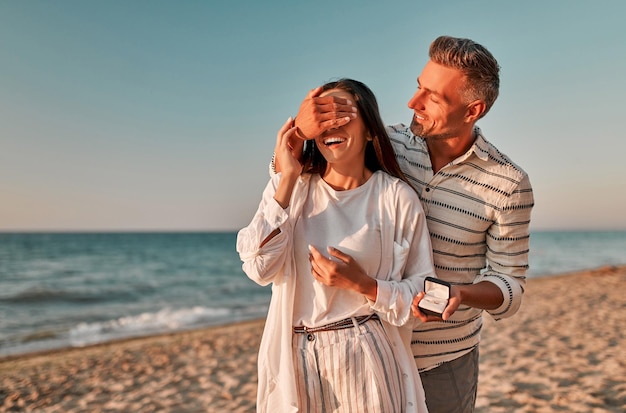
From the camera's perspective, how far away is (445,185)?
2443 millimetres

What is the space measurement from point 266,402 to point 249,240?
0.67 metres

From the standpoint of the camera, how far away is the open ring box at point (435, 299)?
73.2 inches

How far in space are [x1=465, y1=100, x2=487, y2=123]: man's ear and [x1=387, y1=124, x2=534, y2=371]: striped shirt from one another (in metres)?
0.10

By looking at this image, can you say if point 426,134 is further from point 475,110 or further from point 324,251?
point 324,251

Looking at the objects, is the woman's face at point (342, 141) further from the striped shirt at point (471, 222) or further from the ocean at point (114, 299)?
the ocean at point (114, 299)

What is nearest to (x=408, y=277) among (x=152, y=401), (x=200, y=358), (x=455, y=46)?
(x=455, y=46)

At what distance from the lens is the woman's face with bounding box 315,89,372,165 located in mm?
2086

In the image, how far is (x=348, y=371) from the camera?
1.93 meters

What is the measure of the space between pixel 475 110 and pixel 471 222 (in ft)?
1.78

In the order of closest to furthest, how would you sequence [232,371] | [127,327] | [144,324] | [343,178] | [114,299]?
[343,178] < [232,371] < [127,327] < [144,324] < [114,299]

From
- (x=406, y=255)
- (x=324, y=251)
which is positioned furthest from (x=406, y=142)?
(x=324, y=251)

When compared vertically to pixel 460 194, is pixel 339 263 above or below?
below

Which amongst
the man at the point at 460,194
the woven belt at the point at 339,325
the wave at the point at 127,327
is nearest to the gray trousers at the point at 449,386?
the man at the point at 460,194

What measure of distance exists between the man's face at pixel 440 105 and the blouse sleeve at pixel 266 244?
0.91 m
